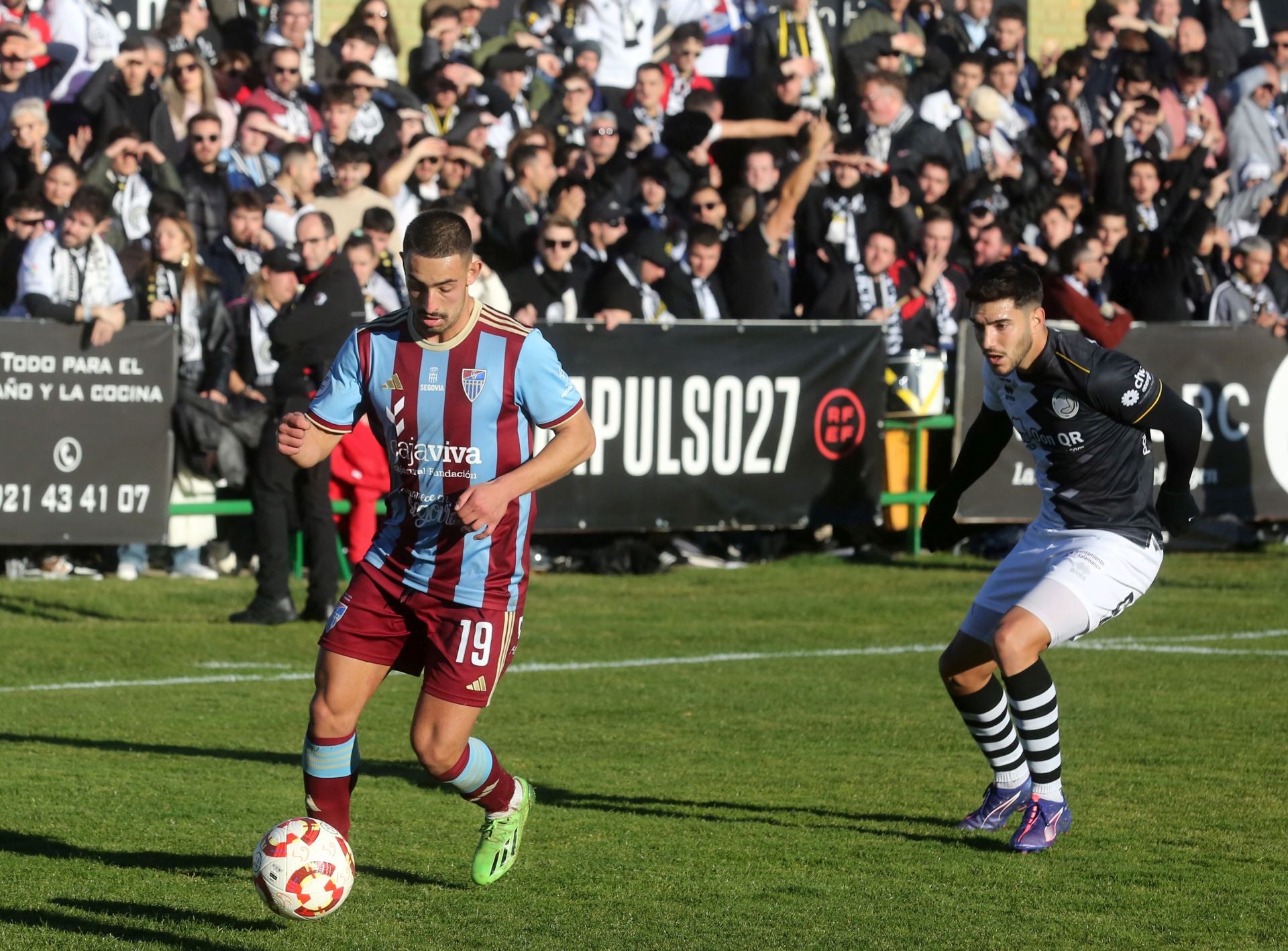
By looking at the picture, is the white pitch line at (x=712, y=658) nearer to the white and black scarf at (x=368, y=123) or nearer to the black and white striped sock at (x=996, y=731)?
the black and white striped sock at (x=996, y=731)

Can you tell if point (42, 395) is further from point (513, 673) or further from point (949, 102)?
point (949, 102)

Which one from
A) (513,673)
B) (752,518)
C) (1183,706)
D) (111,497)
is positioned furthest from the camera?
(752,518)

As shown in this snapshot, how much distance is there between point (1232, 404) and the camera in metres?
15.6

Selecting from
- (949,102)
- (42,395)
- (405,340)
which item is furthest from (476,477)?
(949,102)

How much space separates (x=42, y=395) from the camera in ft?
40.7

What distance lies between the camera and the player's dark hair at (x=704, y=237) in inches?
588

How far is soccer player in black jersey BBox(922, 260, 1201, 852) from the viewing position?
6953mm

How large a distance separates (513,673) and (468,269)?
5.07 metres

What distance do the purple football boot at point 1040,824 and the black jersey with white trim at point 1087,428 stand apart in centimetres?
104

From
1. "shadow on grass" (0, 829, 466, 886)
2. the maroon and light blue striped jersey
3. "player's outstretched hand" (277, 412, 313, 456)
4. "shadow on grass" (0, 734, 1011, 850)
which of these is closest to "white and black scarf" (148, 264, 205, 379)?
"shadow on grass" (0, 734, 1011, 850)

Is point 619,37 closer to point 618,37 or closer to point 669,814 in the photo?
point 618,37

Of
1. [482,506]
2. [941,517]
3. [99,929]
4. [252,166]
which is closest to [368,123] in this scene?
[252,166]

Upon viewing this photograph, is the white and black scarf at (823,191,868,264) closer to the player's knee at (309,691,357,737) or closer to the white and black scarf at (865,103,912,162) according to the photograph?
the white and black scarf at (865,103,912,162)

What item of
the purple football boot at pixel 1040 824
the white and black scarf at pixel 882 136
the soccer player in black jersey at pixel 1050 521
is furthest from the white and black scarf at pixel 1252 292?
the purple football boot at pixel 1040 824
